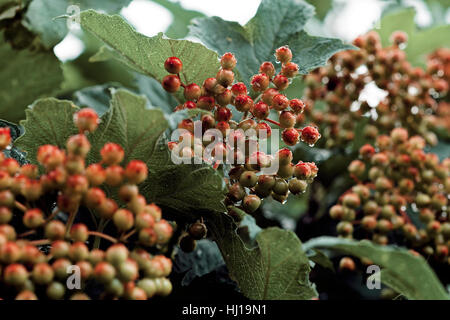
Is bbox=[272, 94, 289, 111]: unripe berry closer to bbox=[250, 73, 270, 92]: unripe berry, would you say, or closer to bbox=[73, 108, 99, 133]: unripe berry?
bbox=[250, 73, 270, 92]: unripe berry

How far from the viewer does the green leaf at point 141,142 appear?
1.07 meters

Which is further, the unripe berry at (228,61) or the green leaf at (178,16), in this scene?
the green leaf at (178,16)

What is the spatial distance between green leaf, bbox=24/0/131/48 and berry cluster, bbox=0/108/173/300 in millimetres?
778

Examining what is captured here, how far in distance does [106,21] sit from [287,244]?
0.67 m

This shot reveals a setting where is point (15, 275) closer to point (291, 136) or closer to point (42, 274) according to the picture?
point (42, 274)

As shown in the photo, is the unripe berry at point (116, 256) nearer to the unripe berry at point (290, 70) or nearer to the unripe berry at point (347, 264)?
the unripe berry at point (290, 70)

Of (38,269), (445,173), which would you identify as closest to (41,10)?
(38,269)

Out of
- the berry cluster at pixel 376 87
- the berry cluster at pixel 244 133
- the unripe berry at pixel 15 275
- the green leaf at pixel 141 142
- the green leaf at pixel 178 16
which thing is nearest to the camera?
the unripe berry at pixel 15 275

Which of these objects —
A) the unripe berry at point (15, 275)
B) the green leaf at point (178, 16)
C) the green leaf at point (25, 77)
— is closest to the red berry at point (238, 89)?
the unripe berry at point (15, 275)

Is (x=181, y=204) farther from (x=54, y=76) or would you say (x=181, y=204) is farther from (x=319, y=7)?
(x=319, y=7)

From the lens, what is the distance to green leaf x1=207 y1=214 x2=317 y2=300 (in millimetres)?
1089

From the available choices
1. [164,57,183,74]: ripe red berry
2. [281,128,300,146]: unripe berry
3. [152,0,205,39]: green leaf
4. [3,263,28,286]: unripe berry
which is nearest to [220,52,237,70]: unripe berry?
[164,57,183,74]: ripe red berry

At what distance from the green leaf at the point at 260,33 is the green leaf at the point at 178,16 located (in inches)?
42.1

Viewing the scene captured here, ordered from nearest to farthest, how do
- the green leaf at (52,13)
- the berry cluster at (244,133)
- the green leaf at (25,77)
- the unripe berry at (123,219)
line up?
the unripe berry at (123,219), the berry cluster at (244,133), the green leaf at (52,13), the green leaf at (25,77)
